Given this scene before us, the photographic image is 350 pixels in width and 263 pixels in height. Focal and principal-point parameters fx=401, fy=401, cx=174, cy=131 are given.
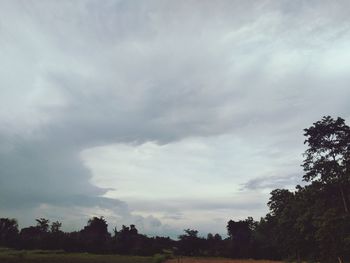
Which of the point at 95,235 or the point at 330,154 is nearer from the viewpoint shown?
the point at 330,154

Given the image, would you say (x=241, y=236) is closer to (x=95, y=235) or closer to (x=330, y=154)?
(x=95, y=235)

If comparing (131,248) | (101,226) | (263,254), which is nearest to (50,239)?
(131,248)

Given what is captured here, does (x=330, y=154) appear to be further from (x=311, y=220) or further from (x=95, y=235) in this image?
(x=95, y=235)

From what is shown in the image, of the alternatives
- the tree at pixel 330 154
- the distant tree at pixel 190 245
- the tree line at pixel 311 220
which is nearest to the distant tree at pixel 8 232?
the tree line at pixel 311 220

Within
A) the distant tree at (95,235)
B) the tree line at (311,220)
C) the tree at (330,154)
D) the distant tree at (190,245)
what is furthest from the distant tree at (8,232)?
the tree at (330,154)

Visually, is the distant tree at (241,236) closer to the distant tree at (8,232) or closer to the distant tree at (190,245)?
the distant tree at (190,245)

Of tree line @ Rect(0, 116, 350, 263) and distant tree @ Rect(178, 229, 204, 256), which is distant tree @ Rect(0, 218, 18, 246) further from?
distant tree @ Rect(178, 229, 204, 256)

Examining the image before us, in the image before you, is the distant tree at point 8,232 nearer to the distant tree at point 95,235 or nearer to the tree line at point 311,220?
the tree line at point 311,220

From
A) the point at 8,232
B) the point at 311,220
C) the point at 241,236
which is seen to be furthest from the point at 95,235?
the point at 311,220

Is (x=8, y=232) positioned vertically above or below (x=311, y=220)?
above

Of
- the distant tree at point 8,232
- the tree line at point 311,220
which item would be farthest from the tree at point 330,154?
the distant tree at point 8,232

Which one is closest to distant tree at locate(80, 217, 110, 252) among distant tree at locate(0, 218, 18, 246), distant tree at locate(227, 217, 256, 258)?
distant tree at locate(0, 218, 18, 246)

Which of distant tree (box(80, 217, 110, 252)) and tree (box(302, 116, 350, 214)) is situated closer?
tree (box(302, 116, 350, 214))

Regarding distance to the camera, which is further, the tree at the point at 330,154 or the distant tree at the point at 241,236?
the distant tree at the point at 241,236
